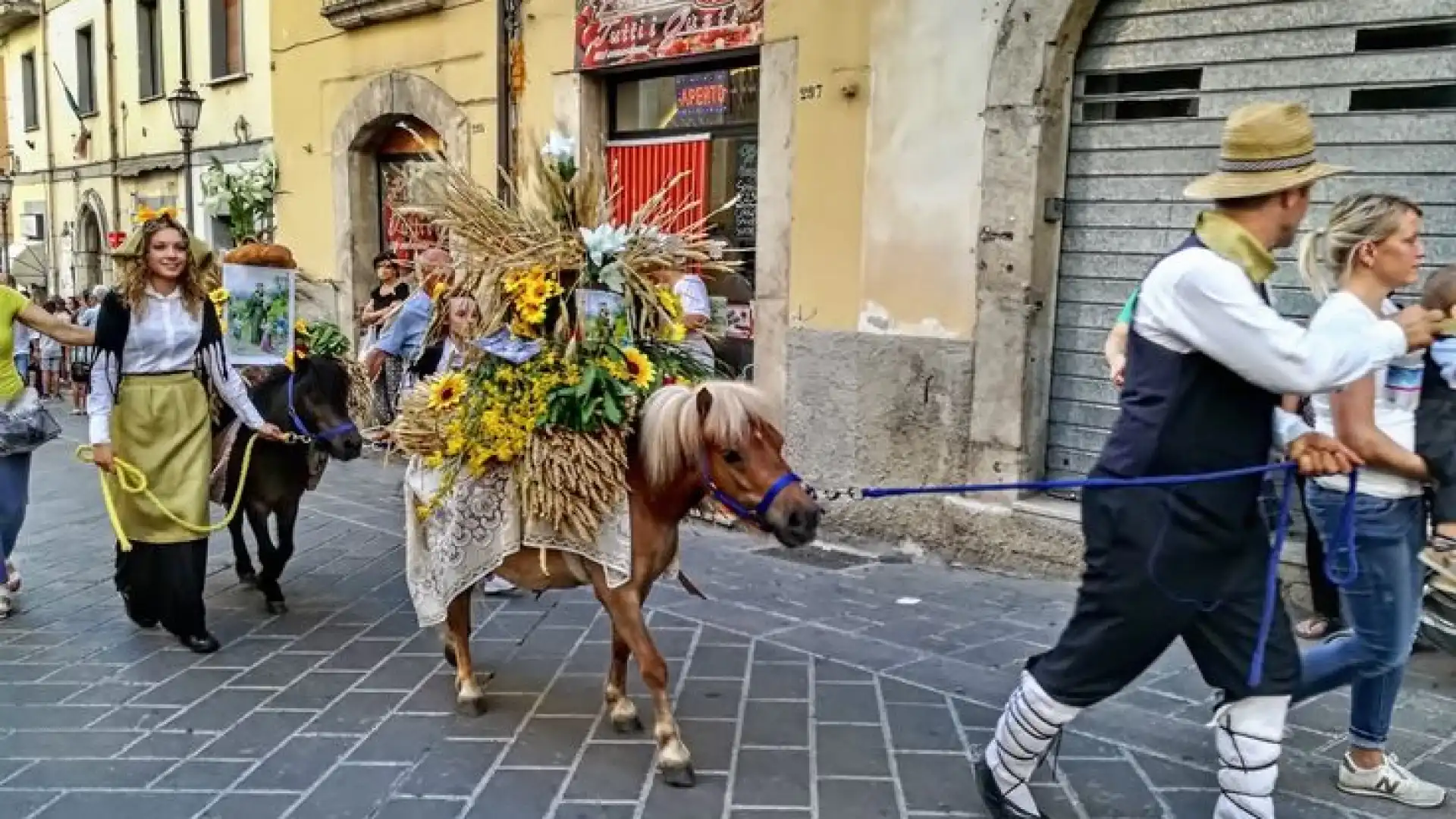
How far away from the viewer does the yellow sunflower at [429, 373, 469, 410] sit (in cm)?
395

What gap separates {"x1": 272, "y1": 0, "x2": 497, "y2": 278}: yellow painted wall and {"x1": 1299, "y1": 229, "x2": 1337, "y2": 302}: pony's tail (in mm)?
7897

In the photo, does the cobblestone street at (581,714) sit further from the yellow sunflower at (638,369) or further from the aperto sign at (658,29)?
the aperto sign at (658,29)

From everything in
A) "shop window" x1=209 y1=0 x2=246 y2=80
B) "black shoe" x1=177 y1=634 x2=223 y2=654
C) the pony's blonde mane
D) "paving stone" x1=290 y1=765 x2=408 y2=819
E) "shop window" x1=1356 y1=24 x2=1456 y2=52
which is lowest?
"black shoe" x1=177 y1=634 x2=223 y2=654

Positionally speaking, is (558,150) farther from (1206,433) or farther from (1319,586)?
(1319,586)

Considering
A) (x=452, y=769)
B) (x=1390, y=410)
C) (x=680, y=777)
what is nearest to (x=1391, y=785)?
(x=1390, y=410)

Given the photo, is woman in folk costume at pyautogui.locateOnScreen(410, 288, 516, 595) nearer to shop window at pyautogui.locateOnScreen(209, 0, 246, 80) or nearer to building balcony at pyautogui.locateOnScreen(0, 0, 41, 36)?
shop window at pyautogui.locateOnScreen(209, 0, 246, 80)

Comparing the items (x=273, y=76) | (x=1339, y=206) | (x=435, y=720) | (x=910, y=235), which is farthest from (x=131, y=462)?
(x=273, y=76)

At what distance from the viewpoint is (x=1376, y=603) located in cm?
322

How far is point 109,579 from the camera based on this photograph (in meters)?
6.16

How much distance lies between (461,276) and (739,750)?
1.97m

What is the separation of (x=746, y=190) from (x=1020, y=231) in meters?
2.60

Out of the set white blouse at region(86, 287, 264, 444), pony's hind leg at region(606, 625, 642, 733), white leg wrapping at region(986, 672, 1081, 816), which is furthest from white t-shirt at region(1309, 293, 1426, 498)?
white blouse at region(86, 287, 264, 444)

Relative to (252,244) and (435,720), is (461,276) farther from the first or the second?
(252,244)

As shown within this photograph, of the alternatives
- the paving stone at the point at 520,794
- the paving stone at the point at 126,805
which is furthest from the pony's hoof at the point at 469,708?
the paving stone at the point at 126,805
